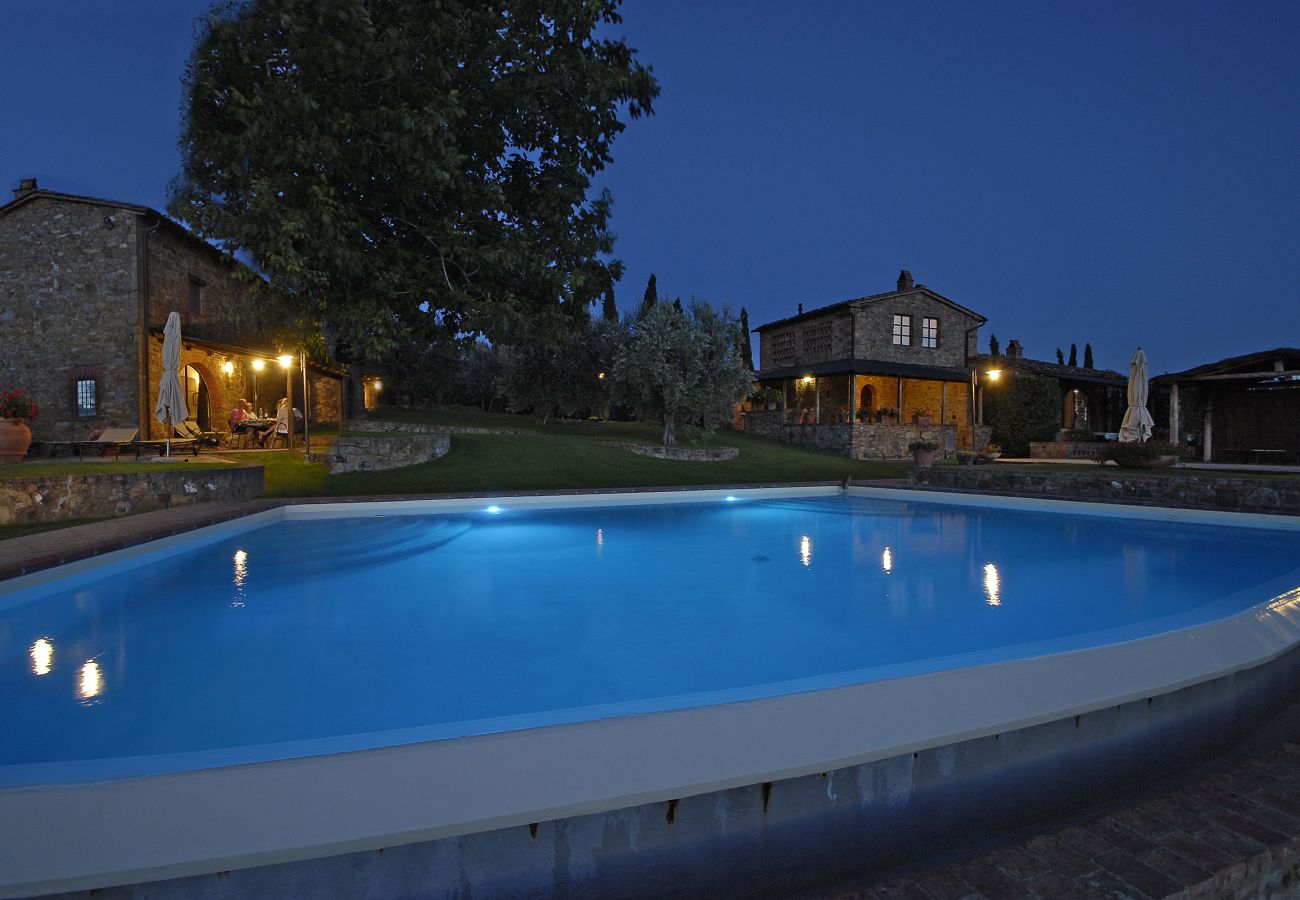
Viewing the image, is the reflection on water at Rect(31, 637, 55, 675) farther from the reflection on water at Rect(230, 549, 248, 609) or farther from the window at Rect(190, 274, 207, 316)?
the window at Rect(190, 274, 207, 316)

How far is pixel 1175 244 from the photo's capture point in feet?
295

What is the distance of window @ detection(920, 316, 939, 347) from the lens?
98.2 feet

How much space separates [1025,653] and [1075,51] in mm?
75688

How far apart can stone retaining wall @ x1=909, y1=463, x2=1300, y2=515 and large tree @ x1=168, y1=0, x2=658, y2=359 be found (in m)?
10.1

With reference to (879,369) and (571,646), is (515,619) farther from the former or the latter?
(879,369)

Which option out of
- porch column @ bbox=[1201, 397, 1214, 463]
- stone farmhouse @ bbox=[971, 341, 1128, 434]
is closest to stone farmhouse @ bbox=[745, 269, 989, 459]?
stone farmhouse @ bbox=[971, 341, 1128, 434]

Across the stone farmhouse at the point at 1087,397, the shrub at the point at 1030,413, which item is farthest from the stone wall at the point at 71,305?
the stone farmhouse at the point at 1087,397

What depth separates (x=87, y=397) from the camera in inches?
684

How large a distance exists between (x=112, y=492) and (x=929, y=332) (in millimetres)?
30083

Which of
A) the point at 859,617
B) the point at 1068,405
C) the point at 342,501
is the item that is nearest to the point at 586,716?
the point at 859,617

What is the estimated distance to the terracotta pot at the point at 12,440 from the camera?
11.9 meters

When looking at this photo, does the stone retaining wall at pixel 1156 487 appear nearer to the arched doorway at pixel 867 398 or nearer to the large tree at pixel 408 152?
the large tree at pixel 408 152

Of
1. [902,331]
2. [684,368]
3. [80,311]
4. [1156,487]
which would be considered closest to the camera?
[1156,487]

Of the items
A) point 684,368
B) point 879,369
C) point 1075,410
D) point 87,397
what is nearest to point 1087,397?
point 1075,410
